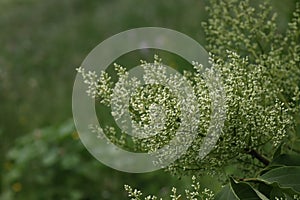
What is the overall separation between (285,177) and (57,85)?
19.8 ft

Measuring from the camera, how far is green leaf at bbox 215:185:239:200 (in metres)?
1.29

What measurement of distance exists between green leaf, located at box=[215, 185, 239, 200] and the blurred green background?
1.17m

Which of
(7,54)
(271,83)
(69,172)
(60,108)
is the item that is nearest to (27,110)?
(60,108)

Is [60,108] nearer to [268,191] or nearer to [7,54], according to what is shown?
[7,54]

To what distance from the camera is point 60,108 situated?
6.41m

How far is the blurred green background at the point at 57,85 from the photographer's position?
4535mm

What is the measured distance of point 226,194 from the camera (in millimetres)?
1312

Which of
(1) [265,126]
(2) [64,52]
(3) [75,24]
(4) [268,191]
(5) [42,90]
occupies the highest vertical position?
(3) [75,24]

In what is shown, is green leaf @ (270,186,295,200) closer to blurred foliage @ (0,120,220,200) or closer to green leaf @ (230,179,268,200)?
green leaf @ (230,179,268,200)

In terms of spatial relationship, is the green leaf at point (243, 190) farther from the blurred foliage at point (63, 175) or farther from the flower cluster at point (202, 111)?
the blurred foliage at point (63, 175)

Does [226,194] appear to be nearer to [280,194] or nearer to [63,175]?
[280,194]

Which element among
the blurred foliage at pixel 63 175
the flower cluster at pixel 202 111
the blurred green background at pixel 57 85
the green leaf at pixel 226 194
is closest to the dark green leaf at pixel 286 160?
the flower cluster at pixel 202 111

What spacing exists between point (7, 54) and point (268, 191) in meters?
7.87

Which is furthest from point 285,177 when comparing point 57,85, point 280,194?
point 57,85
